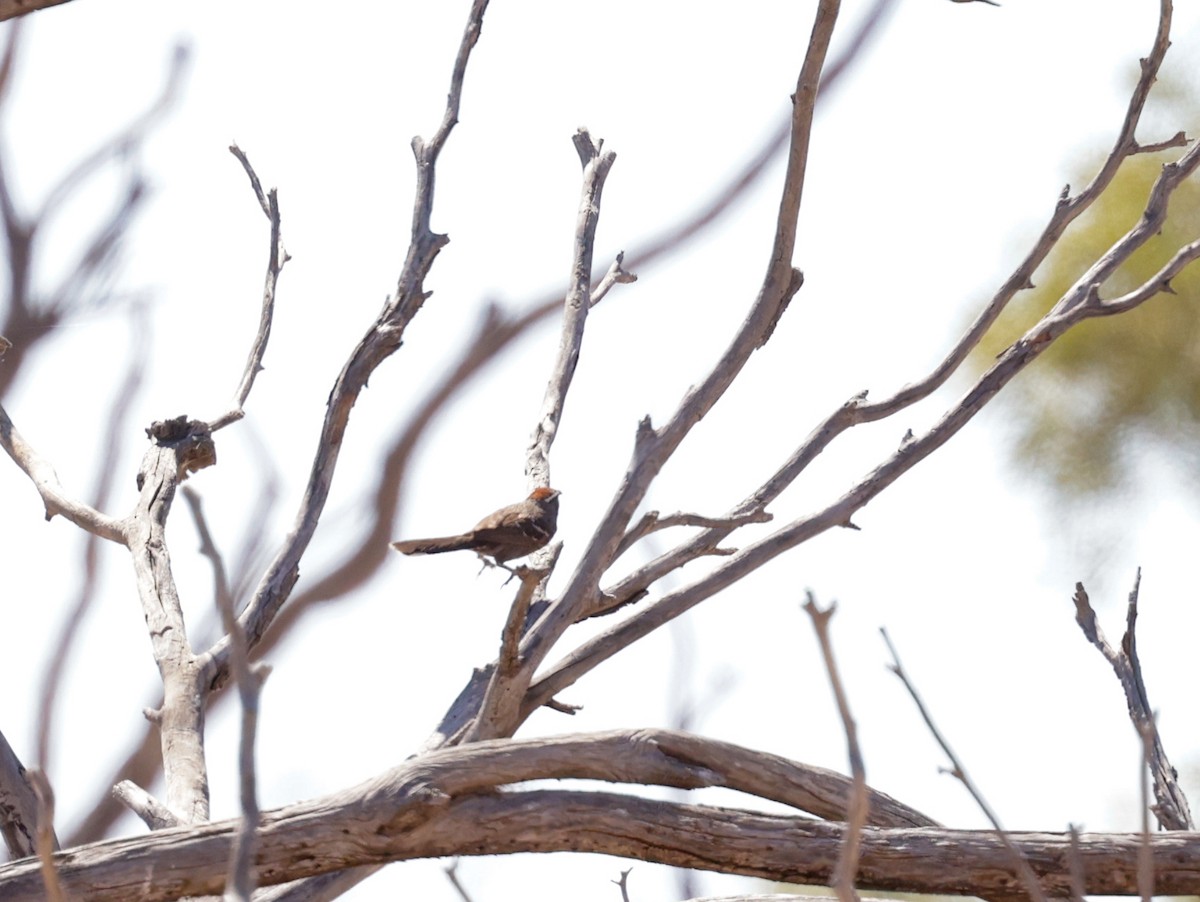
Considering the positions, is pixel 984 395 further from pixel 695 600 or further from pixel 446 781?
pixel 446 781

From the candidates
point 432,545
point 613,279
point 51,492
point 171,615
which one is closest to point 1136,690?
point 432,545

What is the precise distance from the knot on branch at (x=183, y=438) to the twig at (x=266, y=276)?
0.14 m

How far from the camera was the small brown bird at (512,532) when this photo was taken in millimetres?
1521

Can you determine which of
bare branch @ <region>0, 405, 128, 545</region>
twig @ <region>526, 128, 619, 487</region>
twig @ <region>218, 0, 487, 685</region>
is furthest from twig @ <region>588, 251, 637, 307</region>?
bare branch @ <region>0, 405, 128, 545</region>

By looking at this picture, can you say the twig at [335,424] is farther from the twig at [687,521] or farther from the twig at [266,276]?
the twig at [687,521]

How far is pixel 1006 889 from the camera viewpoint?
1.08 metres

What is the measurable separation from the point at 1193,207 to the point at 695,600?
2702 millimetres

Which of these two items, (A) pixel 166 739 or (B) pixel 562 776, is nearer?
(B) pixel 562 776

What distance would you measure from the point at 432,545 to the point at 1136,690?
98 cm

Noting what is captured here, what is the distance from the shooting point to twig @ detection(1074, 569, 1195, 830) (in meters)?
1.46

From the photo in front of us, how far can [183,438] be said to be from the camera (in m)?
1.89

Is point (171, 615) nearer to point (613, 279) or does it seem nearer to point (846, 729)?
point (613, 279)

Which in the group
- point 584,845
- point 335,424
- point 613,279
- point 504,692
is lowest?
point 584,845

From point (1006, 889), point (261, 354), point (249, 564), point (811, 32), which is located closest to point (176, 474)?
point (261, 354)
